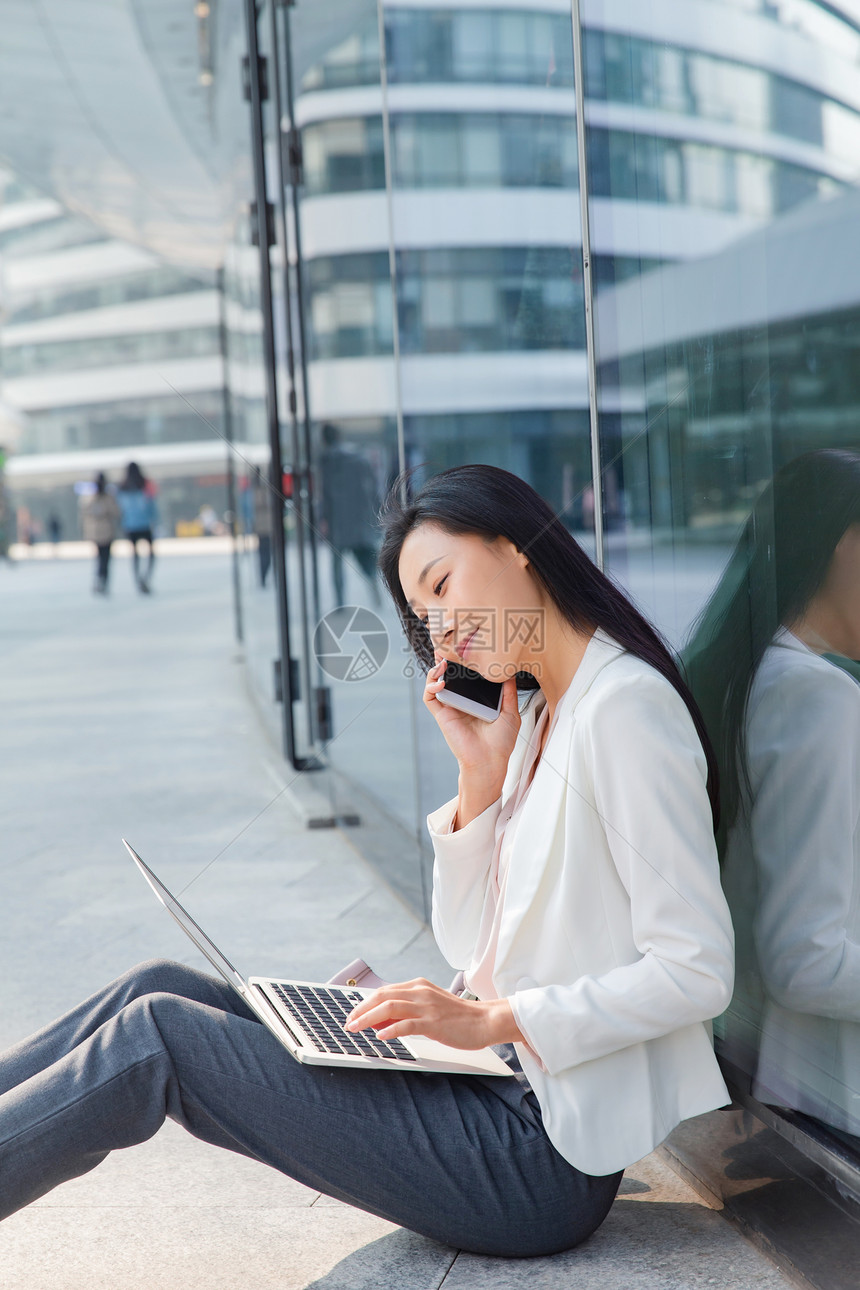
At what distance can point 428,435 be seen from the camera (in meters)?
3.15

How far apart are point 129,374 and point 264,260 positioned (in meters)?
41.2

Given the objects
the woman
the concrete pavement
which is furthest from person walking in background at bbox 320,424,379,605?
the woman

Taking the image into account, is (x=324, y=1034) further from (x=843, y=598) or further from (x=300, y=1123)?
(x=843, y=598)

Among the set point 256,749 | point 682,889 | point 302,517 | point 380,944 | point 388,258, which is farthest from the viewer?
point 256,749

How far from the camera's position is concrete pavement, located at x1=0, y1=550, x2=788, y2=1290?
1.63m

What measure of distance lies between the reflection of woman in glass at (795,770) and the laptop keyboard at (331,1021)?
49 cm

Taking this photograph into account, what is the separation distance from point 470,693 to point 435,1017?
490 mm

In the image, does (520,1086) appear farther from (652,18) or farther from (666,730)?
(652,18)

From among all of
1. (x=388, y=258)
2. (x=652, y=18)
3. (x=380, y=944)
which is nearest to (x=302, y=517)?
(x=388, y=258)

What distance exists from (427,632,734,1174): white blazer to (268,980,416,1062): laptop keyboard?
17cm

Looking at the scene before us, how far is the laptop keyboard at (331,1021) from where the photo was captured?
151 cm

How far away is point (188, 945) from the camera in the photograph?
3094mm

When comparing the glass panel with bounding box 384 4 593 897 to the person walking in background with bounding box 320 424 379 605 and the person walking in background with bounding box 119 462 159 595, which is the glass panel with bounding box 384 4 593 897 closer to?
the person walking in background with bounding box 320 424 379 605

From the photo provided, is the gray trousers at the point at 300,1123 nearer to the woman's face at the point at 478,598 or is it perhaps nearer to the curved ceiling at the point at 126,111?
the woman's face at the point at 478,598
